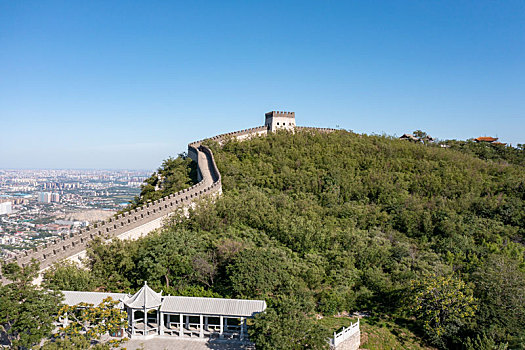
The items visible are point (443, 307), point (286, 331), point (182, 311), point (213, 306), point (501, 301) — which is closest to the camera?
point (286, 331)

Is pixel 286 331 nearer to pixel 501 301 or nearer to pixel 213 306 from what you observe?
pixel 213 306

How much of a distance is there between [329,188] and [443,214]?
10.8m

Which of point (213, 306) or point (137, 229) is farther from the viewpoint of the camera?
point (137, 229)

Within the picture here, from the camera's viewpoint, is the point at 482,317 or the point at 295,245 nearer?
the point at 482,317

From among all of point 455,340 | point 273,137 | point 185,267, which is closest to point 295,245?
point 185,267

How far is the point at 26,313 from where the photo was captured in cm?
1335

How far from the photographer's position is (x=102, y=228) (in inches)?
862

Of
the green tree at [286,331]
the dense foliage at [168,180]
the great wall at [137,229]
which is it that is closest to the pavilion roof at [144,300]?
the green tree at [286,331]

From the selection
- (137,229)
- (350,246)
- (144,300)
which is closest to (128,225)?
(137,229)

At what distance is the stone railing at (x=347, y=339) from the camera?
1502 cm

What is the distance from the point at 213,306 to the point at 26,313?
6.97m

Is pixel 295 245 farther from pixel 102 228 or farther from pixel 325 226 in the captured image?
pixel 102 228

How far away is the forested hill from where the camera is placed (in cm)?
1775

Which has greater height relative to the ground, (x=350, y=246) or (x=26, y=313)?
(x=350, y=246)
